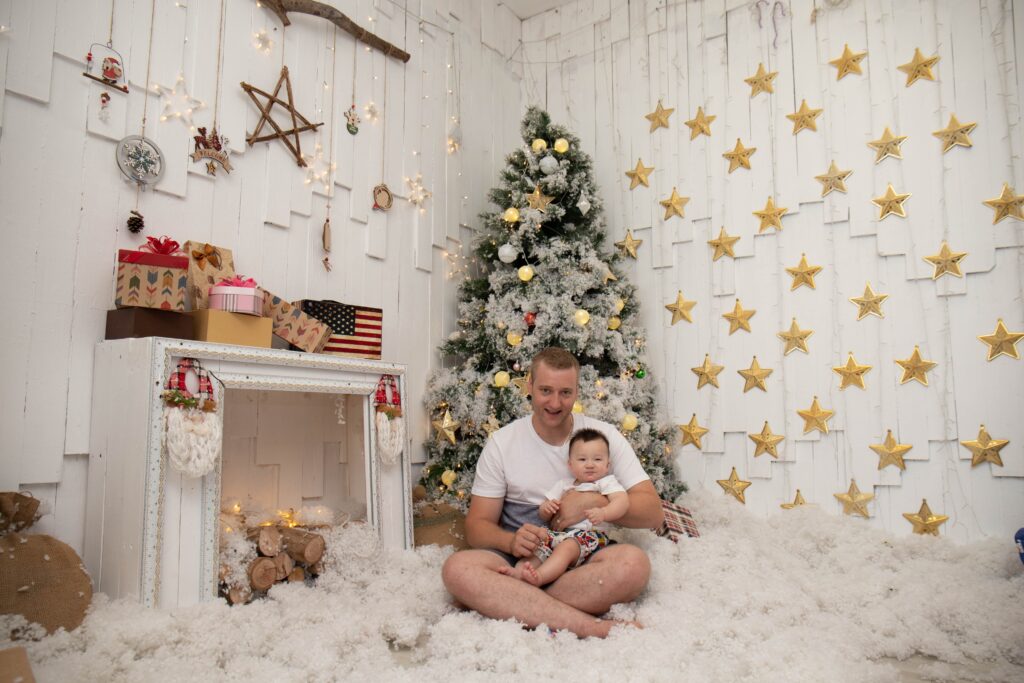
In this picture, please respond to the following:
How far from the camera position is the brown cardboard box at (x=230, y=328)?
259 centimetres

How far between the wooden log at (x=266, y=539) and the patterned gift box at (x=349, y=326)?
2.74ft

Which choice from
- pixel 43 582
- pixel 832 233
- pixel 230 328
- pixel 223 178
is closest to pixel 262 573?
pixel 43 582

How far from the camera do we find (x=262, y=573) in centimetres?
261

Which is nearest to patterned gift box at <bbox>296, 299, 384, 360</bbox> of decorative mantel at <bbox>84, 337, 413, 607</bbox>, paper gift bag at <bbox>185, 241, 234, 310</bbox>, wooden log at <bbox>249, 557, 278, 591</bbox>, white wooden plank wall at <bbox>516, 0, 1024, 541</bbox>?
paper gift bag at <bbox>185, 241, 234, 310</bbox>

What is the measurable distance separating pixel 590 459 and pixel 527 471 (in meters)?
0.31

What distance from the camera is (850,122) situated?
3785mm

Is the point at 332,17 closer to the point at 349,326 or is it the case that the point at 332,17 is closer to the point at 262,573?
the point at 349,326

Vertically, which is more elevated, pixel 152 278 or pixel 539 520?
pixel 152 278

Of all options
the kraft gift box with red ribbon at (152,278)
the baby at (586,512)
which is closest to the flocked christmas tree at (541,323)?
the baby at (586,512)

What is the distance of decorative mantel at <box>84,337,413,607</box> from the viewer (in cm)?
226

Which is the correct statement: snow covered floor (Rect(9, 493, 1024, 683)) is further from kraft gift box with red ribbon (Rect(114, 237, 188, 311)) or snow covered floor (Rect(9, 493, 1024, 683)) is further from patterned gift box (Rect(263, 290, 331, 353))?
kraft gift box with red ribbon (Rect(114, 237, 188, 311))

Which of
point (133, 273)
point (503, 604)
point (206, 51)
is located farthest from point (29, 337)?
point (503, 604)

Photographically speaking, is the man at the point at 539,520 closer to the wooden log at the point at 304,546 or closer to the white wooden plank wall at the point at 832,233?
the wooden log at the point at 304,546

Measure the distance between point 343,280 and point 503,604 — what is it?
1.98 meters
